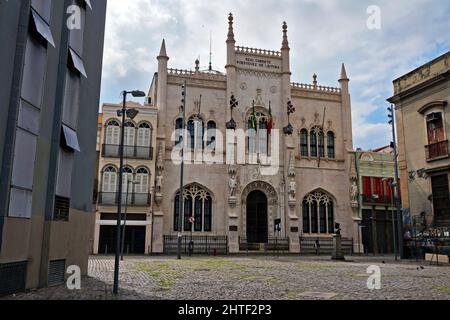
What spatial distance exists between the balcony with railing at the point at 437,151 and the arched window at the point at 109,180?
76.3 ft

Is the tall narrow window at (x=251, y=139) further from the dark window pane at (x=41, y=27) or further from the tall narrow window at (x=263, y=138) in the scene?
the dark window pane at (x=41, y=27)

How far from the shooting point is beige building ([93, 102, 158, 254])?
34.2 metres

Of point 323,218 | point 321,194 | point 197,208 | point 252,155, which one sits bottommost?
point 323,218

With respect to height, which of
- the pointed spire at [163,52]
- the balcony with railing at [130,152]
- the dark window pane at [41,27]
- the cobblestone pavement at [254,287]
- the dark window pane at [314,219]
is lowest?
the cobblestone pavement at [254,287]

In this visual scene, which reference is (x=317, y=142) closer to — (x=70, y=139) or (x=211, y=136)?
(x=211, y=136)

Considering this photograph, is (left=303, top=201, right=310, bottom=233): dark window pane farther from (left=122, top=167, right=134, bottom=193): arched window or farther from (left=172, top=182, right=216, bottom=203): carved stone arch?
(left=122, top=167, right=134, bottom=193): arched window

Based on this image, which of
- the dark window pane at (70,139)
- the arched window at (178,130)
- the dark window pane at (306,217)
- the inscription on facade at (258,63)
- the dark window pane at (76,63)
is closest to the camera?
the dark window pane at (70,139)

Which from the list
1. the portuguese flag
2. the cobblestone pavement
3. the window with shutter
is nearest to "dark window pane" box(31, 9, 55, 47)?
the cobblestone pavement

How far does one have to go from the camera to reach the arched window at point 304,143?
132 ft

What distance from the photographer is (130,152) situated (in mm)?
35625

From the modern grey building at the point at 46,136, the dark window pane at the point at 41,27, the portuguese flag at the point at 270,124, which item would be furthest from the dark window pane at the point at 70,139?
the portuguese flag at the point at 270,124

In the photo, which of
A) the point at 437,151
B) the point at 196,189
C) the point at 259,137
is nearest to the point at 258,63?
the point at 259,137

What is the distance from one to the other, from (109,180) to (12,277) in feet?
78.9
